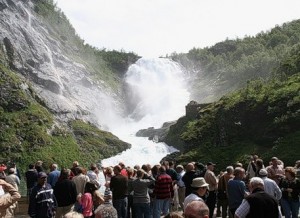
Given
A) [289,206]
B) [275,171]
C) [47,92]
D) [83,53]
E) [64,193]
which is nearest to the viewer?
[64,193]

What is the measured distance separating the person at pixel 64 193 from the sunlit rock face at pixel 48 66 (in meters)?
68.0

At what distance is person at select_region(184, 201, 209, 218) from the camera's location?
5.56m

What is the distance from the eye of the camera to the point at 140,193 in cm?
1399

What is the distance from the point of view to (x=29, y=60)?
87.2 m

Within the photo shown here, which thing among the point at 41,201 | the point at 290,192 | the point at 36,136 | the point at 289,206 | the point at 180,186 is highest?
the point at 36,136

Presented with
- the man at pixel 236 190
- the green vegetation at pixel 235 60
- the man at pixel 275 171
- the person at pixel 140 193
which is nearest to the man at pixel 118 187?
the person at pixel 140 193

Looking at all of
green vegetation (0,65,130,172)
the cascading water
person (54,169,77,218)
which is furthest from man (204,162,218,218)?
the cascading water

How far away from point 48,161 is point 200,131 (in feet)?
79.3

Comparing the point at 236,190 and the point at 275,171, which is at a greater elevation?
the point at 275,171

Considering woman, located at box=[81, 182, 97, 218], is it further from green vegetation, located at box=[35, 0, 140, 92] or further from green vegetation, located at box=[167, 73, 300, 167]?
green vegetation, located at box=[35, 0, 140, 92]

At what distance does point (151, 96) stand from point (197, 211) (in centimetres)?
11560

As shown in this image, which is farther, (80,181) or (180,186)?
(180,186)

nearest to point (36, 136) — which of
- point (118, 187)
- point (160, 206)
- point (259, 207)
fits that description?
point (160, 206)

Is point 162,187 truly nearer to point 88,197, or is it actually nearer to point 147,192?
point 147,192
